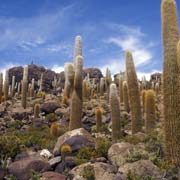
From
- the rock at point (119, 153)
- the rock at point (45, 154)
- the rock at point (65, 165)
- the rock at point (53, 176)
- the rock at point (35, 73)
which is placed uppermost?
the rock at point (35, 73)

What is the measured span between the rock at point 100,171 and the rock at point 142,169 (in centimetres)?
31

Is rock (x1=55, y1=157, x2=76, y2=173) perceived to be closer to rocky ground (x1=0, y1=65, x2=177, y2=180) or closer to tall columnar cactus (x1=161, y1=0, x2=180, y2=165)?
rocky ground (x1=0, y1=65, x2=177, y2=180)

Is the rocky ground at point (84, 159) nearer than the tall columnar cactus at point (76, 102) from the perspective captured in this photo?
Yes

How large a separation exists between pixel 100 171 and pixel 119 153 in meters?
1.33

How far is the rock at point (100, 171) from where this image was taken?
11.0m

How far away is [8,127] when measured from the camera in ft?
79.4

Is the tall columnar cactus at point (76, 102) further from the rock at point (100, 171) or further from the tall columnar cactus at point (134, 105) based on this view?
the rock at point (100, 171)

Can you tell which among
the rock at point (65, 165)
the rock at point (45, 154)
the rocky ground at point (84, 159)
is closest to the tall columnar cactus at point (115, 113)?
the rocky ground at point (84, 159)

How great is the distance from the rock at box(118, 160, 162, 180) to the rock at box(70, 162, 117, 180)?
1.03ft

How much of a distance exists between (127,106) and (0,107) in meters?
10.5

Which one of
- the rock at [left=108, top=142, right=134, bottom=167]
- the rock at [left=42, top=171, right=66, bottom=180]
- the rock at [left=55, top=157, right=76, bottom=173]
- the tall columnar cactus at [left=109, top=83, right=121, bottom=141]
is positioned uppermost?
the tall columnar cactus at [left=109, top=83, right=121, bottom=141]

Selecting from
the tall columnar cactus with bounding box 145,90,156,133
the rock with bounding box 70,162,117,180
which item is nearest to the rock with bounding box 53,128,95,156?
the rock with bounding box 70,162,117,180

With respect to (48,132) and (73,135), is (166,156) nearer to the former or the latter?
(73,135)

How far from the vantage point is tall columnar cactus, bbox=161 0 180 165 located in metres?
11.3
